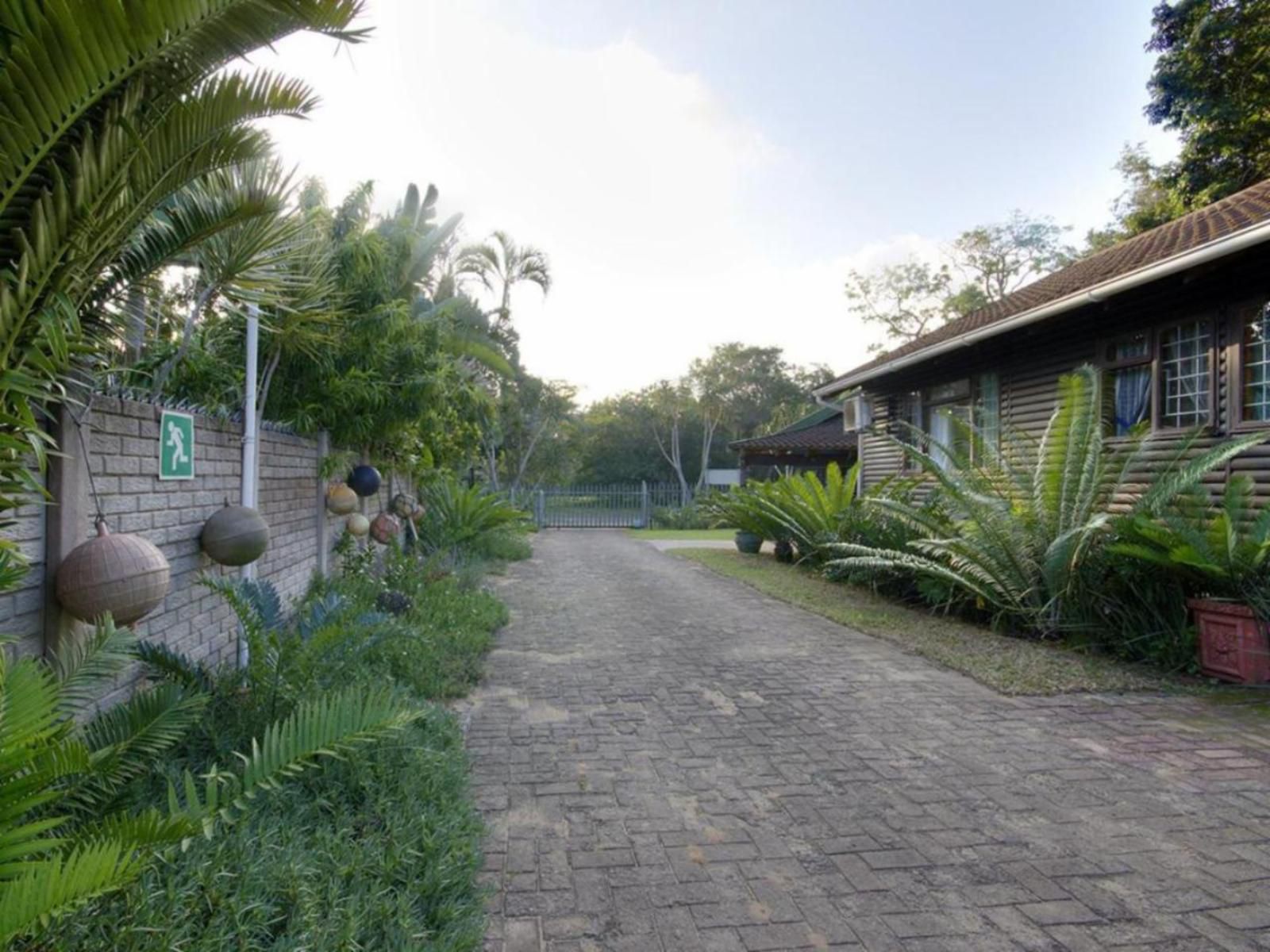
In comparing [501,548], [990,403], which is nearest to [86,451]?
[990,403]

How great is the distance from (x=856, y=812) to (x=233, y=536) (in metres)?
3.53

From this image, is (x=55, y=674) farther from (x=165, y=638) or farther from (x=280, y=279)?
(x=280, y=279)

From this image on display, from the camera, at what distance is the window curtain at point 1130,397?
7488 mm

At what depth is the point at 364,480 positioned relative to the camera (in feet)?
25.1

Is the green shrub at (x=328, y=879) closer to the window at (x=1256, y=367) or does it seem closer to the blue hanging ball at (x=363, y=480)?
the blue hanging ball at (x=363, y=480)

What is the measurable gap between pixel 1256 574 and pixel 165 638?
7.02 m

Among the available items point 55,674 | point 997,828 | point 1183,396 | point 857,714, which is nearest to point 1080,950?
point 997,828

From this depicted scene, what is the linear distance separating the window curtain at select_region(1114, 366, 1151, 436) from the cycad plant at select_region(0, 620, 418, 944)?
7836 mm

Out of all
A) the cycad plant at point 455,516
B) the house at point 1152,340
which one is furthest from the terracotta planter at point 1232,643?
the cycad plant at point 455,516

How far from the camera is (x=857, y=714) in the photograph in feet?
15.4

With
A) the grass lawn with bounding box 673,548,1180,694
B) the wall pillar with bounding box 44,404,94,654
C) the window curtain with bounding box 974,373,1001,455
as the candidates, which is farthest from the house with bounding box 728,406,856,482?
the wall pillar with bounding box 44,404,94,654

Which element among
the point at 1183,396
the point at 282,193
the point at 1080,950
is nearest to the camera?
the point at 1080,950

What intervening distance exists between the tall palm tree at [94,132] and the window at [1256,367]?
23.7 ft

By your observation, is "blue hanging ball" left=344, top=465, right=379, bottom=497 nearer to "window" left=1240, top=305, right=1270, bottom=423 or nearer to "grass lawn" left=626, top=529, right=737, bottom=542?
"window" left=1240, top=305, right=1270, bottom=423
